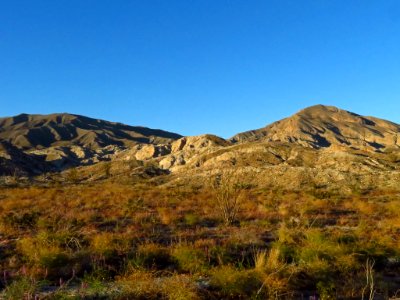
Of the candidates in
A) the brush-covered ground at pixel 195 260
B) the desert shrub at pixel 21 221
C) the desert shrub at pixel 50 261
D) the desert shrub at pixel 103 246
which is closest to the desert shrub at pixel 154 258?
the brush-covered ground at pixel 195 260

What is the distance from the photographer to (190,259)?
353 inches

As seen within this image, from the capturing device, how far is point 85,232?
12.7m

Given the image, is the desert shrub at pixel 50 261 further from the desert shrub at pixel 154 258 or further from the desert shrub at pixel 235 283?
the desert shrub at pixel 235 283

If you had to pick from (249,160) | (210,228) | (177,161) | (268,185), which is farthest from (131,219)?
(177,161)

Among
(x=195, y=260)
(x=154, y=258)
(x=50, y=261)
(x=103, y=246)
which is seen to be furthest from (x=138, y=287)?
(x=103, y=246)

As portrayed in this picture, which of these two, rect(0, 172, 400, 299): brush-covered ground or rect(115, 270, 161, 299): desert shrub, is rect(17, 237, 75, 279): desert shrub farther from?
rect(115, 270, 161, 299): desert shrub

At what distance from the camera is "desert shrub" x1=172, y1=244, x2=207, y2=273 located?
8586mm

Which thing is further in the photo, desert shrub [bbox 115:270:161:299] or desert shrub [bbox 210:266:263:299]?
desert shrub [bbox 210:266:263:299]

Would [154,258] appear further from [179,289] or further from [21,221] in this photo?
[21,221]

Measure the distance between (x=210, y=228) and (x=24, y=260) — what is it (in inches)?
277

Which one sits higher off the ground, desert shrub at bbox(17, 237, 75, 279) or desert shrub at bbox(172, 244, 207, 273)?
desert shrub at bbox(172, 244, 207, 273)

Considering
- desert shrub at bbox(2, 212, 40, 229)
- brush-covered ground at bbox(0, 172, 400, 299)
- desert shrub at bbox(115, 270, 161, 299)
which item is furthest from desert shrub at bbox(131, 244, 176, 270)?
desert shrub at bbox(2, 212, 40, 229)

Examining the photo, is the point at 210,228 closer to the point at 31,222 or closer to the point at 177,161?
the point at 31,222

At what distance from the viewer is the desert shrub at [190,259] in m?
8.59
